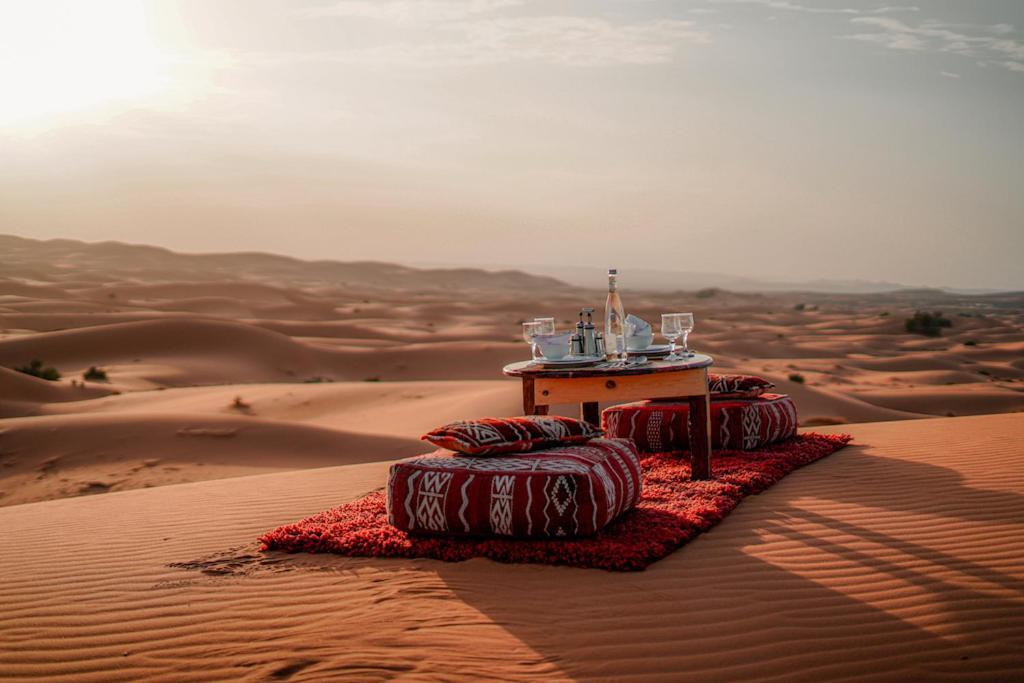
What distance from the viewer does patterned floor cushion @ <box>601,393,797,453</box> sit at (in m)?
8.27

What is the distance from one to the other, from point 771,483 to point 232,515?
4126 mm

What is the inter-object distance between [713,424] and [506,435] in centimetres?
315

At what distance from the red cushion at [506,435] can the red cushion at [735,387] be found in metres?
2.68

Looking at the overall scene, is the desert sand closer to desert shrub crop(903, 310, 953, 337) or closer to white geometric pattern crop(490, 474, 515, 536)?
white geometric pattern crop(490, 474, 515, 536)

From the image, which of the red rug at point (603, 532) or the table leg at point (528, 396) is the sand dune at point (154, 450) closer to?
the red rug at point (603, 532)

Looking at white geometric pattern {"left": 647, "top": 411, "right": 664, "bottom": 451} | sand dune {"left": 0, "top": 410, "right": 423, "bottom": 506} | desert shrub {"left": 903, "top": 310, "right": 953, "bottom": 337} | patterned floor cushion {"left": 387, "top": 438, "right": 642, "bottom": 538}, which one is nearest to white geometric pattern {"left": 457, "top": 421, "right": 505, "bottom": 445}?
patterned floor cushion {"left": 387, "top": 438, "right": 642, "bottom": 538}

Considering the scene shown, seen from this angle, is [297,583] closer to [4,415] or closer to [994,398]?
[4,415]

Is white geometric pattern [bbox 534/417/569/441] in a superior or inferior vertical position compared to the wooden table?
inferior

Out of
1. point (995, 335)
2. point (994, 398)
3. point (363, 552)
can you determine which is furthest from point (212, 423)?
point (995, 335)

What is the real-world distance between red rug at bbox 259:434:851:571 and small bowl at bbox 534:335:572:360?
3.98ft

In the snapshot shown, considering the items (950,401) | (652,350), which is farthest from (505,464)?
(950,401)

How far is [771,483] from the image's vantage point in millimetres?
6969

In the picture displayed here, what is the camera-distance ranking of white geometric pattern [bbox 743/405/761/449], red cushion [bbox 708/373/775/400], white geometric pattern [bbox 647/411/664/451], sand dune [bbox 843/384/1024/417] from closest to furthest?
1. white geometric pattern [bbox 743/405/761/449]
2. white geometric pattern [bbox 647/411/664/451]
3. red cushion [bbox 708/373/775/400]
4. sand dune [bbox 843/384/1024/417]

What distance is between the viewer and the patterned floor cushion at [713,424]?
8273mm
